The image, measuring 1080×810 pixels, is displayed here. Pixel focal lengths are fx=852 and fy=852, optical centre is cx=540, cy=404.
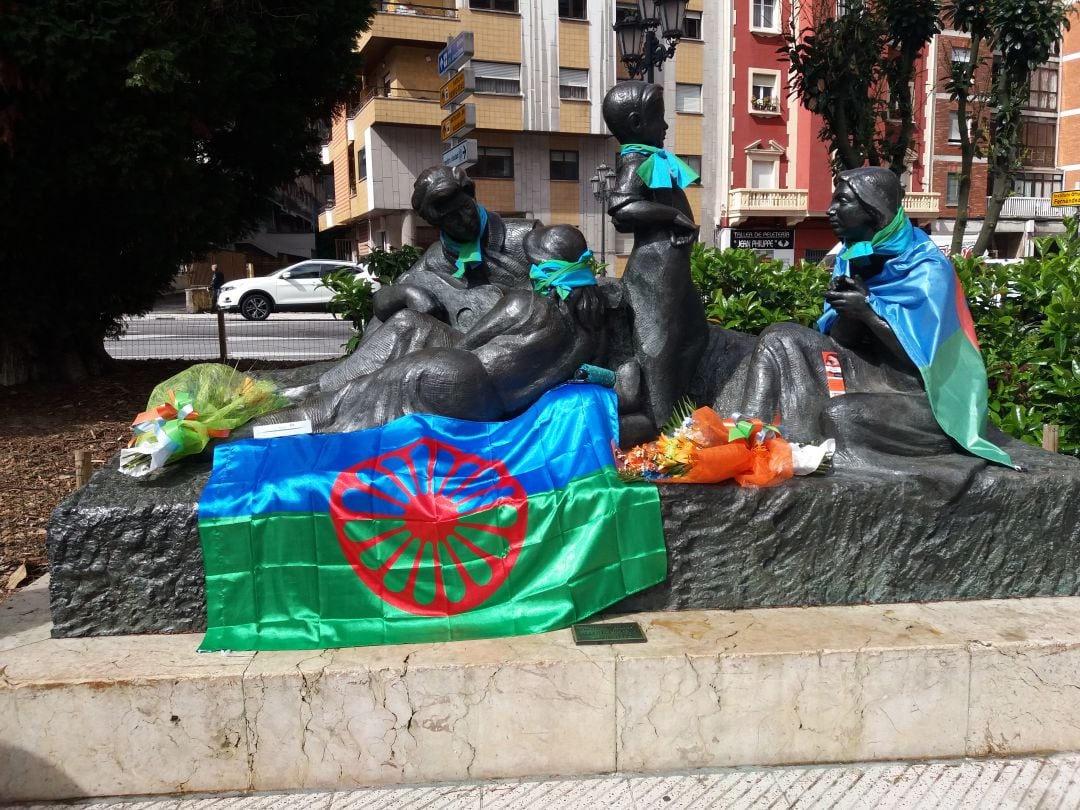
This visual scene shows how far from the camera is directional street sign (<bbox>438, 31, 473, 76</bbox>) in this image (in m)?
6.78

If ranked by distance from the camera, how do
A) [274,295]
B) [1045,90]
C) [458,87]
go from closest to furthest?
[458,87] → [274,295] → [1045,90]

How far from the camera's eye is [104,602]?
113 inches

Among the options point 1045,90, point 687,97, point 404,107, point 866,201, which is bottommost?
point 866,201

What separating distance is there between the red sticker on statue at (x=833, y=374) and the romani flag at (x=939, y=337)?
0.29 m

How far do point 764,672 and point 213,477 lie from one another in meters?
1.96

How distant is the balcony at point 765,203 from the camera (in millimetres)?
25906

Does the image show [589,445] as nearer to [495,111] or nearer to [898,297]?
[898,297]

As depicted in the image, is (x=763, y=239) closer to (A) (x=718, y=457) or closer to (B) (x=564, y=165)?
(B) (x=564, y=165)

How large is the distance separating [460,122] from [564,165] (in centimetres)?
1861

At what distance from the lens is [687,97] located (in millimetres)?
26250

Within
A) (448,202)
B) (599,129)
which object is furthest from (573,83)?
(448,202)

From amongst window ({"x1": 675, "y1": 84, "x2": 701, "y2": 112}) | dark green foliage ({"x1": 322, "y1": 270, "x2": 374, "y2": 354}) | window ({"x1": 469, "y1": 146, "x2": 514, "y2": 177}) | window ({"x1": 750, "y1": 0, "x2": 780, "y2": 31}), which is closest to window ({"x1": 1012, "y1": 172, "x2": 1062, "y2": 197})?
window ({"x1": 750, "y1": 0, "x2": 780, "y2": 31})

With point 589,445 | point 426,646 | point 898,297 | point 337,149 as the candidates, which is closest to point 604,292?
point 589,445

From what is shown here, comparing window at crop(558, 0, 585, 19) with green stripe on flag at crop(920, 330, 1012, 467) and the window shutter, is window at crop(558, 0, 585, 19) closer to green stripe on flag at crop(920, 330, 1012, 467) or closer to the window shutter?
the window shutter
